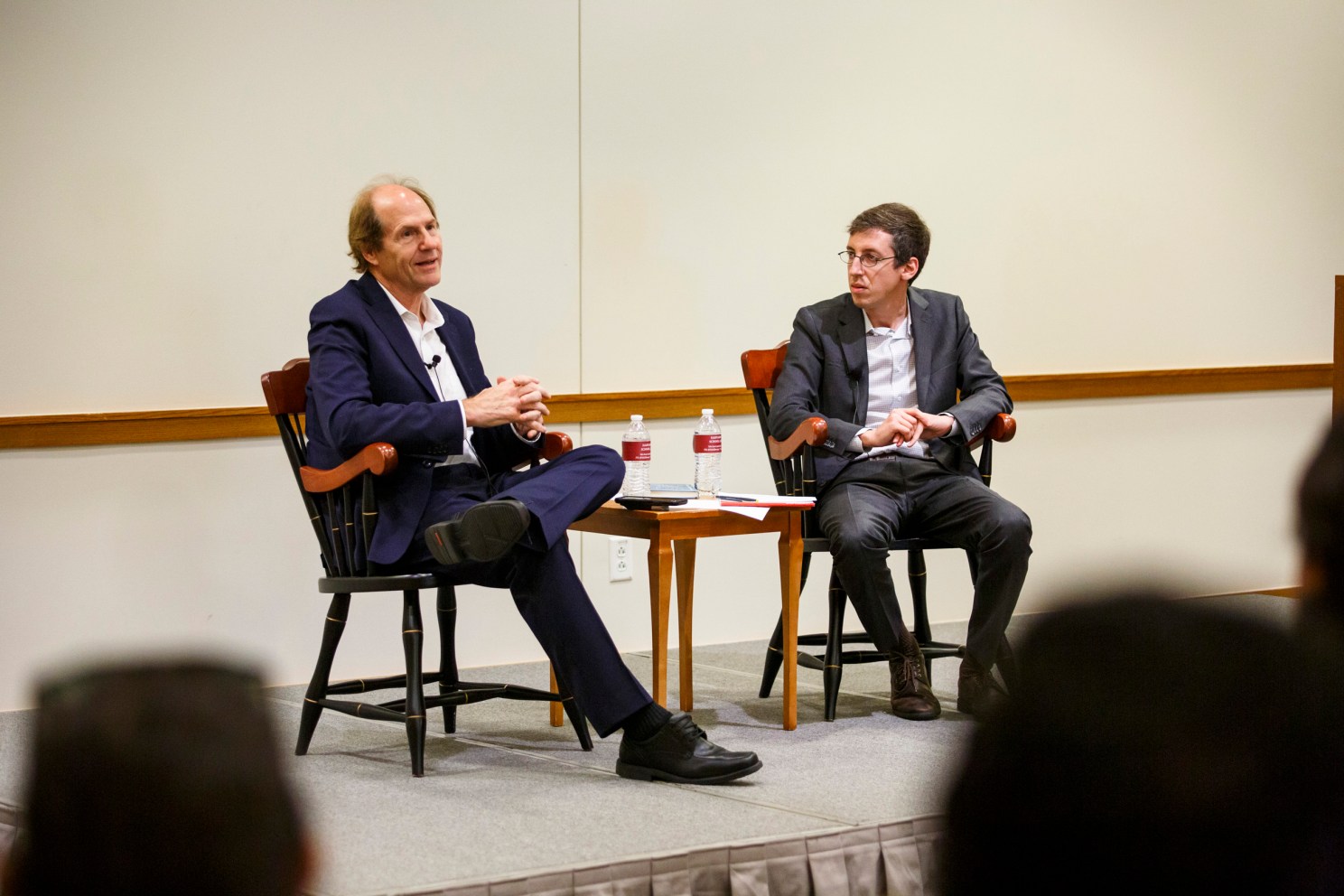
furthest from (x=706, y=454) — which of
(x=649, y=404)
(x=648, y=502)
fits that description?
(x=649, y=404)

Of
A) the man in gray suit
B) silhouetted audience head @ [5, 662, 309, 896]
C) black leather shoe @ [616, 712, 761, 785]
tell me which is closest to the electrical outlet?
the man in gray suit

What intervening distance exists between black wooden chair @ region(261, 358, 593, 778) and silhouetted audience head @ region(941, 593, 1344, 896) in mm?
2315

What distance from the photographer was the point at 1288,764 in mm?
655

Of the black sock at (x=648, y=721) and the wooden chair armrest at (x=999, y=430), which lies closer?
the black sock at (x=648, y=721)

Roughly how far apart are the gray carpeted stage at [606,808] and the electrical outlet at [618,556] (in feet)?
2.69

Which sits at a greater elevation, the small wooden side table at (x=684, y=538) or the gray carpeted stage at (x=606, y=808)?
the small wooden side table at (x=684, y=538)

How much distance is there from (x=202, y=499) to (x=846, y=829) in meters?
2.11

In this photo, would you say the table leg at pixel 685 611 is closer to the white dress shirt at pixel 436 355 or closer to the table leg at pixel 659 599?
the table leg at pixel 659 599

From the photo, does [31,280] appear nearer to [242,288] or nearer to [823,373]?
[242,288]

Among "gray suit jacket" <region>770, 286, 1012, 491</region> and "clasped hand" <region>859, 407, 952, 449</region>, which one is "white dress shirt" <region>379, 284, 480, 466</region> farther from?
"clasped hand" <region>859, 407, 952, 449</region>

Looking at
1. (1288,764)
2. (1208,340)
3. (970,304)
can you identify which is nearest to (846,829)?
(1288,764)

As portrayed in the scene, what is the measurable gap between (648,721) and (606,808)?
22cm

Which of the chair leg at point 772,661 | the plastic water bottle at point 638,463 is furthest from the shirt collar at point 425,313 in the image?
the chair leg at point 772,661

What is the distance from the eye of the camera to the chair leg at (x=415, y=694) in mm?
2930
